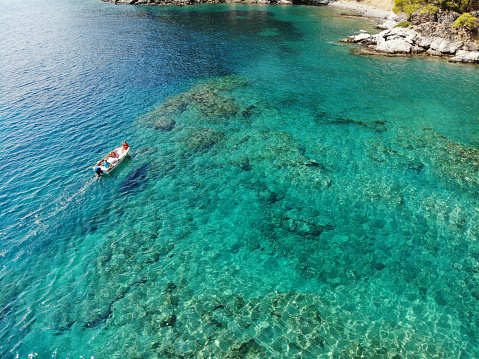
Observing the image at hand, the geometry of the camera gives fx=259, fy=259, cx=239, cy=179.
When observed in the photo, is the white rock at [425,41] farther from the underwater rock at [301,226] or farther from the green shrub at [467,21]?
the underwater rock at [301,226]

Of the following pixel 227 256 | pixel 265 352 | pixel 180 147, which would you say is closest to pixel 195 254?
pixel 227 256

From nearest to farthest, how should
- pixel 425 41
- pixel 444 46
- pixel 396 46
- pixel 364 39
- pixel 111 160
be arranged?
pixel 111 160 → pixel 444 46 → pixel 425 41 → pixel 396 46 → pixel 364 39

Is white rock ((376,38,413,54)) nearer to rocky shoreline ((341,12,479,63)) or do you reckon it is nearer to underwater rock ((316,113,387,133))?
rocky shoreline ((341,12,479,63))

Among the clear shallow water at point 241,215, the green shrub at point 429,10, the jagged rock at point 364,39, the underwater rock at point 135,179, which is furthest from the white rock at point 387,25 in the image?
the underwater rock at point 135,179

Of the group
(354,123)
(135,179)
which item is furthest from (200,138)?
(354,123)

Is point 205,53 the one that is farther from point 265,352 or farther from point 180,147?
point 265,352

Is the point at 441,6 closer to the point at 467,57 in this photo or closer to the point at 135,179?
the point at 467,57
